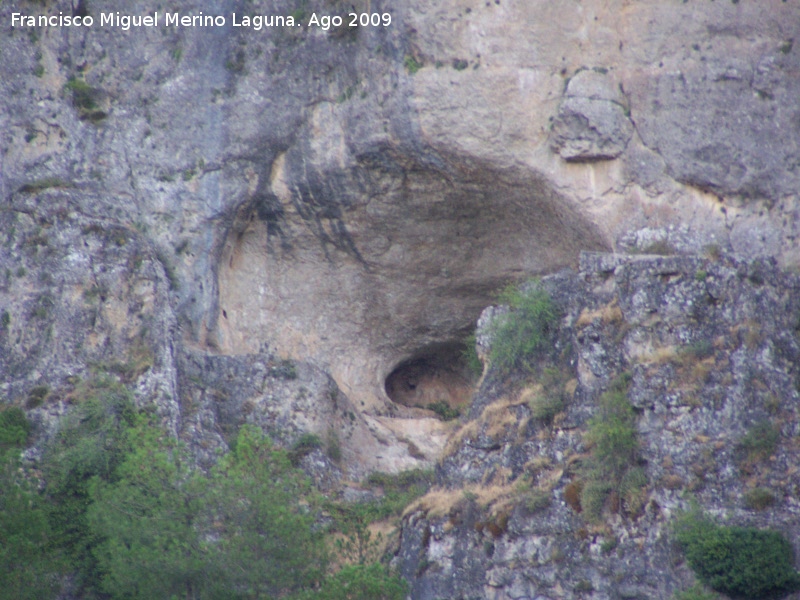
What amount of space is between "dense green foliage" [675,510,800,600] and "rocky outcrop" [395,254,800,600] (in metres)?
0.43

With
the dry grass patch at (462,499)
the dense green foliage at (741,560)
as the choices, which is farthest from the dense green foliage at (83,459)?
the dense green foliage at (741,560)

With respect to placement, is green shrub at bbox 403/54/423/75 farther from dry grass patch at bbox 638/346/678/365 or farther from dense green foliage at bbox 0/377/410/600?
dry grass patch at bbox 638/346/678/365

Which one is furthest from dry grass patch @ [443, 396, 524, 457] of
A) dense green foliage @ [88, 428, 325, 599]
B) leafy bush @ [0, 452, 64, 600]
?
leafy bush @ [0, 452, 64, 600]

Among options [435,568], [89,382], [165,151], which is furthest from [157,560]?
[165,151]

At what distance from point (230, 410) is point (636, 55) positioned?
41.9 feet

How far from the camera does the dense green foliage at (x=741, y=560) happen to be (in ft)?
56.2

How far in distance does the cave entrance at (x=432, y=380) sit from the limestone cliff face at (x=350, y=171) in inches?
94.3

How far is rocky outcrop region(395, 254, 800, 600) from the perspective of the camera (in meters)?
19.0

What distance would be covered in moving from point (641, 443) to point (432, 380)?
578 inches

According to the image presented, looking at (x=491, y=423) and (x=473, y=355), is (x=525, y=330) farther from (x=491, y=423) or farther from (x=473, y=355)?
(x=473, y=355)

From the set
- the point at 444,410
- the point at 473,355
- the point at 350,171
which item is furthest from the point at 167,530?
the point at 444,410

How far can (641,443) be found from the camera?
20.1m

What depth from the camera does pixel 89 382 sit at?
25.8 m

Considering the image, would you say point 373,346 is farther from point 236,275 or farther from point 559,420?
point 559,420
